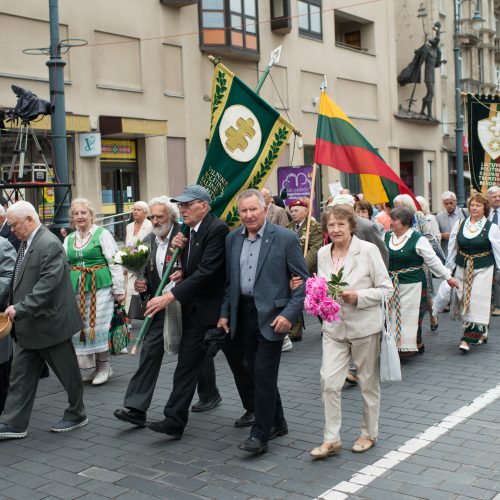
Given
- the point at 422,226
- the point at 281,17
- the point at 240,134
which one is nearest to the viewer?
the point at 240,134

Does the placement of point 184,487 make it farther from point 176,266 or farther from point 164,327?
point 176,266

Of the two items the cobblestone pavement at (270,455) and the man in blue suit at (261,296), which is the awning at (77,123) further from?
the man in blue suit at (261,296)

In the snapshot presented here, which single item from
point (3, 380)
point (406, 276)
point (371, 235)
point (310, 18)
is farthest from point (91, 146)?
point (3, 380)

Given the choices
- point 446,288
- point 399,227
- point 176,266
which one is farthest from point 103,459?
point 446,288

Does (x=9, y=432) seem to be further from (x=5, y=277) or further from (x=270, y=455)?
(x=270, y=455)

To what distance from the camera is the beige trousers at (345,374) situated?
18.1 ft

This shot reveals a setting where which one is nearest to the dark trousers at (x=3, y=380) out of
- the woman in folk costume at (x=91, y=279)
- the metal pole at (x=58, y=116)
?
the woman in folk costume at (x=91, y=279)

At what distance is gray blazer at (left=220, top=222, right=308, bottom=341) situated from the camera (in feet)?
18.2

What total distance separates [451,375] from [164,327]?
3402mm

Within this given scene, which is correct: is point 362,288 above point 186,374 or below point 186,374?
above

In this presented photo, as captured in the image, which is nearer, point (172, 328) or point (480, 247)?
point (172, 328)

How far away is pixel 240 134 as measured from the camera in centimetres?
701

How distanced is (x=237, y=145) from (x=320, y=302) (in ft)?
7.08

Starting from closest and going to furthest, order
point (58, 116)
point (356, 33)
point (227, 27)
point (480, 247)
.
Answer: point (480, 247)
point (58, 116)
point (227, 27)
point (356, 33)
